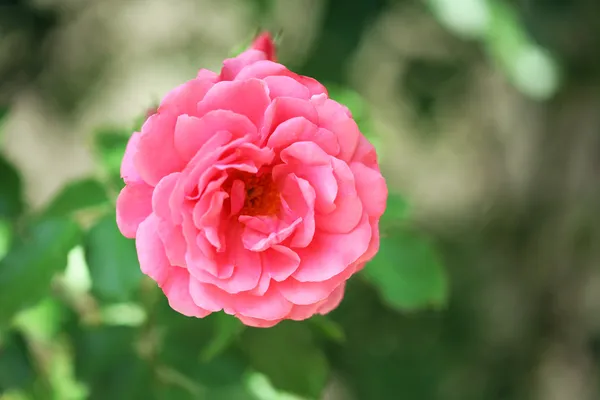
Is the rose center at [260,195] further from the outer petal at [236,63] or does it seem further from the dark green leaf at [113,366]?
the dark green leaf at [113,366]

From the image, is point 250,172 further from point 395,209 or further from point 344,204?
point 395,209

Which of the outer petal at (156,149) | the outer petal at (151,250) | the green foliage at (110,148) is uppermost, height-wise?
the outer petal at (156,149)

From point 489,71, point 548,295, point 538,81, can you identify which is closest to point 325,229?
point 538,81

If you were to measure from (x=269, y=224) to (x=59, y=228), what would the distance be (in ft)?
0.71

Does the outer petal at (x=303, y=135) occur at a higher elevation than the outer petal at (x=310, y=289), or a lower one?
higher

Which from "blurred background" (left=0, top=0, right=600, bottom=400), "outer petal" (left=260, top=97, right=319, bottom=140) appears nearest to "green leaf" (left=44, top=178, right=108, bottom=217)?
"blurred background" (left=0, top=0, right=600, bottom=400)

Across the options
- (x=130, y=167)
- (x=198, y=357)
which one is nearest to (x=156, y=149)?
(x=130, y=167)

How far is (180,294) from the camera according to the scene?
0.38 meters

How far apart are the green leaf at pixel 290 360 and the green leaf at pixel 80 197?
175 mm

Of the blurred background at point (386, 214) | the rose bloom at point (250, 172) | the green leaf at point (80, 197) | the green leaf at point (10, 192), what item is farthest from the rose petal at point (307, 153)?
the green leaf at point (10, 192)

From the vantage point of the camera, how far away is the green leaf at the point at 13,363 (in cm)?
61

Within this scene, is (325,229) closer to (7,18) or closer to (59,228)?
(59,228)

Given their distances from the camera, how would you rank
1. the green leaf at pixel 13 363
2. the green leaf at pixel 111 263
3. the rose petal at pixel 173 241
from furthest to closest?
the green leaf at pixel 13 363 < the green leaf at pixel 111 263 < the rose petal at pixel 173 241

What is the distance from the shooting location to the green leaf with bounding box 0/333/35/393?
614 mm
